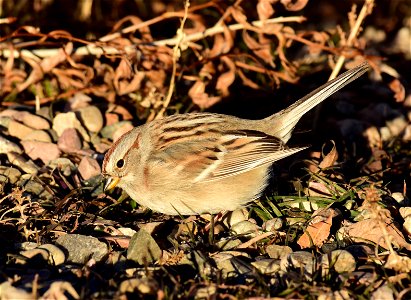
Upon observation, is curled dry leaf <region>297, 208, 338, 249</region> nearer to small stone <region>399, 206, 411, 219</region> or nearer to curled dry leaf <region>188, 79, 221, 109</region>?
small stone <region>399, 206, 411, 219</region>

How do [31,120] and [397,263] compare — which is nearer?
[397,263]

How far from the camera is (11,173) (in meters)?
4.76

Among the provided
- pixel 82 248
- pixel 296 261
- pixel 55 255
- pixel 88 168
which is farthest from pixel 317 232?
→ pixel 88 168

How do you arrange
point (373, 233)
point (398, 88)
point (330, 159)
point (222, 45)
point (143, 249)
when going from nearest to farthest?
point (143, 249)
point (373, 233)
point (330, 159)
point (398, 88)
point (222, 45)

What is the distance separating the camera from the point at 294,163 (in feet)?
16.4

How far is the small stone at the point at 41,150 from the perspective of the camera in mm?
5109

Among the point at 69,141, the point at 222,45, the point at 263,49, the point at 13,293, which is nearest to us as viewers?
the point at 13,293

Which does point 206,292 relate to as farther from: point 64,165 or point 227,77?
point 227,77

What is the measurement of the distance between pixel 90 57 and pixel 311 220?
113 inches

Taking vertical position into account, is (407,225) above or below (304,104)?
below

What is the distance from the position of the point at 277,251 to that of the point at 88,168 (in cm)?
163

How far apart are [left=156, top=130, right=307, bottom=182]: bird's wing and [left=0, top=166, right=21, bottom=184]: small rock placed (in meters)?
1.03

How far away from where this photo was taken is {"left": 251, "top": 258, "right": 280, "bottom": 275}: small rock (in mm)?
3711

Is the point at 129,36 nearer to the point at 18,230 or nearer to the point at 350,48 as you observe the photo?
the point at 350,48
